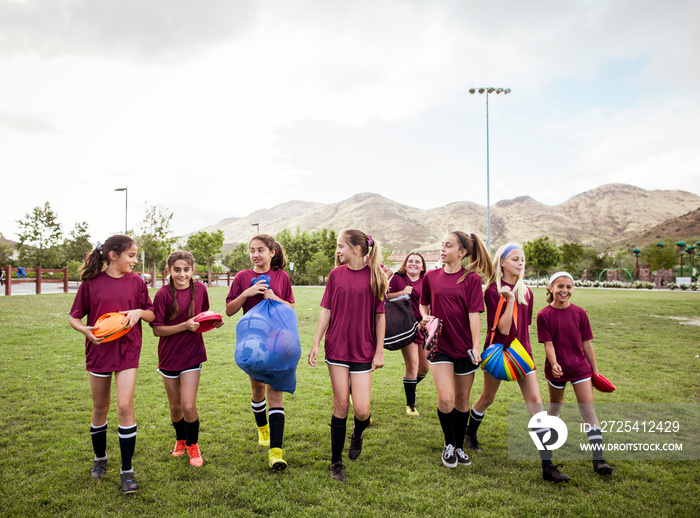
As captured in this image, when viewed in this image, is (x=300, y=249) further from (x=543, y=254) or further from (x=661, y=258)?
(x=661, y=258)

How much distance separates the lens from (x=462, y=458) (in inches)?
159

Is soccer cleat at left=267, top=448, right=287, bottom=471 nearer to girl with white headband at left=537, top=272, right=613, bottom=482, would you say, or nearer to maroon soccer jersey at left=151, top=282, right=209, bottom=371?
maroon soccer jersey at left=151, top=282, right=209, bottom=371

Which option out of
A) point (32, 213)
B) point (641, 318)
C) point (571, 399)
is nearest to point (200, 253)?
point (32, 213)

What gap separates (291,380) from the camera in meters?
3.69

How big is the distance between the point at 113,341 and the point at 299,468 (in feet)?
6.56

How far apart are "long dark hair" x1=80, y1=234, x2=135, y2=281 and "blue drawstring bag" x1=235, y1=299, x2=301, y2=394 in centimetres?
126

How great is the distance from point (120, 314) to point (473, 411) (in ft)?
11.5

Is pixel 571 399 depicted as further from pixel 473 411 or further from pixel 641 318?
pixel 641 318

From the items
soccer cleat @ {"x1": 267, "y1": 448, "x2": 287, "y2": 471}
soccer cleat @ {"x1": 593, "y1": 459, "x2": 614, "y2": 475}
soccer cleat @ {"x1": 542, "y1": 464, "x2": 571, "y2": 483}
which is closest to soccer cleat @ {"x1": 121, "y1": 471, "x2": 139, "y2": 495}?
soccer cleat @ {"x1": 267, "y1": 448, "x2": 287, "y2": 471}

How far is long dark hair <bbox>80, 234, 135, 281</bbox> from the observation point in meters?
3.66

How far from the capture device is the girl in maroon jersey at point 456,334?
157 inches

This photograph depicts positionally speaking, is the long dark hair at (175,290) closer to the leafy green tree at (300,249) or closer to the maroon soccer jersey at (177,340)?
the maroon soccer jersey at (177,340)

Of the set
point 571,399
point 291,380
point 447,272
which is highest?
point 447,272

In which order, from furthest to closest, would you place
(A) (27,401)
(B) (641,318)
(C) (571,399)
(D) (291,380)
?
(B) (641,318)
(C) (571,399)
(A) (27,401)
(D) (291,380)
